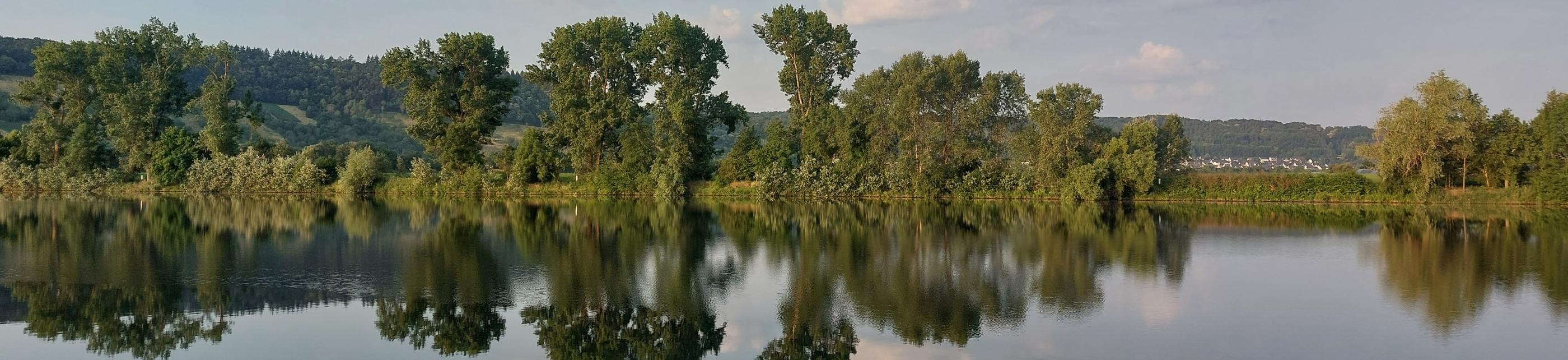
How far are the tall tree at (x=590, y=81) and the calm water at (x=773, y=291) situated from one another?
2466 cm

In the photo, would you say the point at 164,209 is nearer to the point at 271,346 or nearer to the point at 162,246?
the point at 162,246

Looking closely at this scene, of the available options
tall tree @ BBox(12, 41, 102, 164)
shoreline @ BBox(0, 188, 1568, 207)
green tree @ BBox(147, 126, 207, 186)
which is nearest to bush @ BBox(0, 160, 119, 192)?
shoreline @ BBox(0, 188, 1568, 207)

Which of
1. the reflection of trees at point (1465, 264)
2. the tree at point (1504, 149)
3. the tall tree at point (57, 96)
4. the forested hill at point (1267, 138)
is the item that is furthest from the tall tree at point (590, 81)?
the forested hill at point (1267, 138)

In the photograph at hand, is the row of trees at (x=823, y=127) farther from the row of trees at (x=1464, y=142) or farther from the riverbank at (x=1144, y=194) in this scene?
the row of trees at (x=1464, y=142)

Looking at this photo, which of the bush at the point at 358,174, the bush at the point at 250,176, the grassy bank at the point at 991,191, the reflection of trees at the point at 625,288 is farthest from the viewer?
the bush at the point at 250,176

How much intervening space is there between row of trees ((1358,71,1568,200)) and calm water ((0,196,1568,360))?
53.4 ft

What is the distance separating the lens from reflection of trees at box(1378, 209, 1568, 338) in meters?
15.3

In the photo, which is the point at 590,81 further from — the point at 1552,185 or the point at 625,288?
the point at 1552,185

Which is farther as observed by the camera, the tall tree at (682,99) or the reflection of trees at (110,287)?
the tall tree at (682,99)

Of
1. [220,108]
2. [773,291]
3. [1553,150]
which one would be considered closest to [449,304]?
[773,291]

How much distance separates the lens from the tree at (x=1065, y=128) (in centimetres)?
5112

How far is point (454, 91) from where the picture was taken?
5644 centimetres

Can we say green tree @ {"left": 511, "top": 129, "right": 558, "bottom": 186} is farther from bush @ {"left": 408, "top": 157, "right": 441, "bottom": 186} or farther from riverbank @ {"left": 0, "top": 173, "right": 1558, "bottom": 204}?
bush @ {"left": 408, "top": 157, "right": 441, "bottom": 186}

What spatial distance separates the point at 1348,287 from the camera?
17.7 metres
